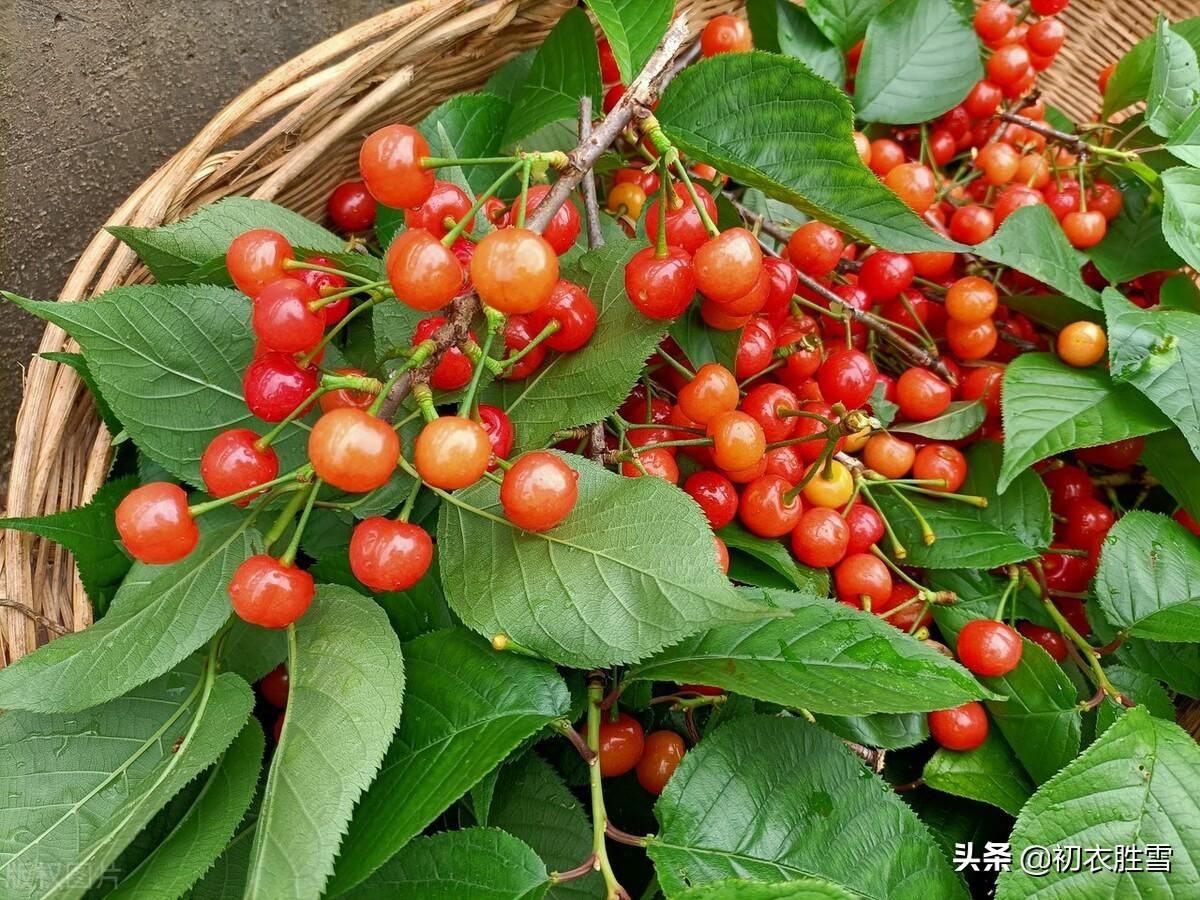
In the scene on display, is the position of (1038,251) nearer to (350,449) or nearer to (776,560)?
(776,560)

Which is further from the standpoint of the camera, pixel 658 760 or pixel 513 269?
pixel 658 760

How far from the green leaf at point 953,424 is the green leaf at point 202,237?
27.7 inches

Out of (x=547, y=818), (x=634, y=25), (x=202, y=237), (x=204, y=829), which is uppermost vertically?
(x=634, y=25)

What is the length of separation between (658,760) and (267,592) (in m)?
0.41

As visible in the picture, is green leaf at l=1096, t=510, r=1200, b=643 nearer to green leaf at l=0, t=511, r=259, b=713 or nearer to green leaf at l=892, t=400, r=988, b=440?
green leaf at l=892, t=400, r=988, b=440

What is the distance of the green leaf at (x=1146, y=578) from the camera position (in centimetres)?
91

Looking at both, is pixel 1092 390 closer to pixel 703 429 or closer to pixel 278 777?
pixel 703 429

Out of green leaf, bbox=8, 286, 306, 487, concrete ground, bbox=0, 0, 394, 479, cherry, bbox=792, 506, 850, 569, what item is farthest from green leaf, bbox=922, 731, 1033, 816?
concrete ground, bbox=0, 0, 394, 479

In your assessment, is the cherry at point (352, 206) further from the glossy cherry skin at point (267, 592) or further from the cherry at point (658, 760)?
the cherry at point (658, 760)

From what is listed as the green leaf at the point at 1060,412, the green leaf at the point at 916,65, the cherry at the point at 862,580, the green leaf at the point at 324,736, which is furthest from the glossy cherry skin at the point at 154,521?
the green leaf at the point at 916,65

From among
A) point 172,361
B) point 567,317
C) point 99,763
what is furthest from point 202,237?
point 99,763

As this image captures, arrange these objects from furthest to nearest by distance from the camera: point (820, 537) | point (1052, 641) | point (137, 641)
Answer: point (1052, 641), point (820, 537), point (137, 641)

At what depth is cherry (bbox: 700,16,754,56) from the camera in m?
1.04

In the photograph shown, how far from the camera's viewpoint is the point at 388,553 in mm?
638
